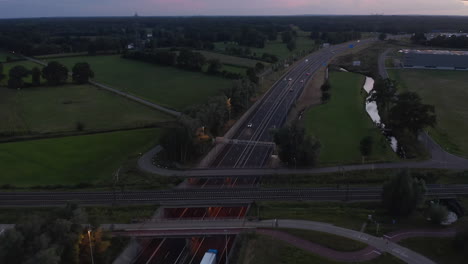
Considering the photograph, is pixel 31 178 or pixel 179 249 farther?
pixel 31 178

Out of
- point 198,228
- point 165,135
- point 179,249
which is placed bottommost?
point 179,249

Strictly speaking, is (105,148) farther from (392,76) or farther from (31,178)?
(392,76)

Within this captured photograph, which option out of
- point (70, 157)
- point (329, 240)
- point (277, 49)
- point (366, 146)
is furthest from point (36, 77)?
point (277, 49)

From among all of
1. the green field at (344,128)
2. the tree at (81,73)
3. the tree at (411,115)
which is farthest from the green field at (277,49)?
the tree at (411,115)

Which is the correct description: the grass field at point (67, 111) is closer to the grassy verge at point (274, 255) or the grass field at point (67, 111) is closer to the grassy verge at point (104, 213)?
the grassy verge at point (104, 213)

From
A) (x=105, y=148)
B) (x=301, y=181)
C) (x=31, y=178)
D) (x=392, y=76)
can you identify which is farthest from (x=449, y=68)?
(x=31, y=178)

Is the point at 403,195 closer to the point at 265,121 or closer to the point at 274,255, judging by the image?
the point at 274,255
